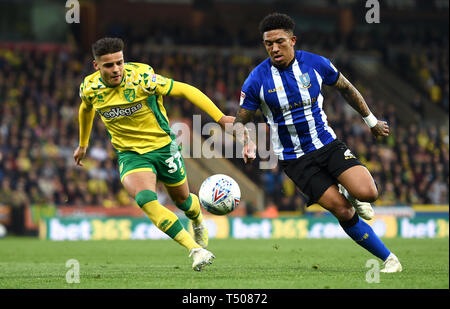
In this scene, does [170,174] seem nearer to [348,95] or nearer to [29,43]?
[348,95]

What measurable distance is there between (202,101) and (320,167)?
1.45 meters

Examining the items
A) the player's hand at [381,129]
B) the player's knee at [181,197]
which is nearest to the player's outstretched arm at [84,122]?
the player's knee at [181,197]

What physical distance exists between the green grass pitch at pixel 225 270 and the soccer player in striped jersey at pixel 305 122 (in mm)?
643

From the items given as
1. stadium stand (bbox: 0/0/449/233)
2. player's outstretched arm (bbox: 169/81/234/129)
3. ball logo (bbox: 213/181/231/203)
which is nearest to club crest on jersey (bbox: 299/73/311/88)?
player's outstretched arm (bbox: 169/81/234/129)

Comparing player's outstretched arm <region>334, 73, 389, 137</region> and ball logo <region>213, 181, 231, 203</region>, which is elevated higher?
player's outstretched arm <region>334, 73, 389, 137</region>

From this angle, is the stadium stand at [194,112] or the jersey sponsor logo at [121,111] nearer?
the jersey sponsor logo at [121,111]

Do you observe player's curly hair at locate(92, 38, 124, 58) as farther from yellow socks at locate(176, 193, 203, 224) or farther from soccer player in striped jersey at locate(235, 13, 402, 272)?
yellow socks at locate(176, 193, 203, 224)

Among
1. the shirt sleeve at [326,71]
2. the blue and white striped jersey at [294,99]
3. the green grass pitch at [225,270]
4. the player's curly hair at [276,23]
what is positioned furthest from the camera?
the shirt sleeve at [326,71]

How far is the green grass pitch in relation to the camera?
661cm

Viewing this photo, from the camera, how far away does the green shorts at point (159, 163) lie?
8.16 m

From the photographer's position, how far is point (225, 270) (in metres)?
8.18

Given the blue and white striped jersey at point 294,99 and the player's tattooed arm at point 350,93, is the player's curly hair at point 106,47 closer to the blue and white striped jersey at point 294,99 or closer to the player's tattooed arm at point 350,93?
the blue and white striped jersey at point 294,99

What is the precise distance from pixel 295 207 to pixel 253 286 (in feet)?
46.3

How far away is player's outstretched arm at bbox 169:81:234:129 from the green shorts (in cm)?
73
